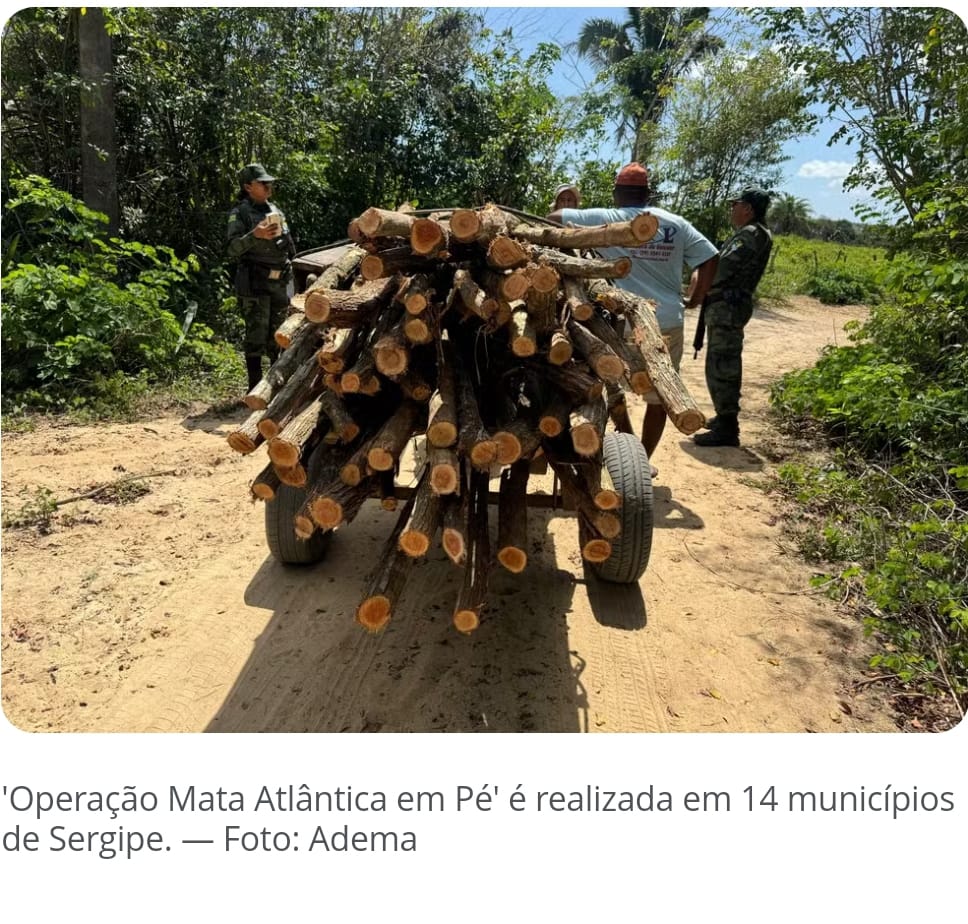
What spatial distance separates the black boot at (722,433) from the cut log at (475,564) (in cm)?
379

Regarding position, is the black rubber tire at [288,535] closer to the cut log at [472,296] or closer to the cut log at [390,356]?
the cut log at [390,356]

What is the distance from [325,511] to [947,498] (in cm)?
368

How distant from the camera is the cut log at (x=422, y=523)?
2.30m

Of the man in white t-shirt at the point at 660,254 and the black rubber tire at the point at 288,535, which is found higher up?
the man in white t-shirt at the point at 660,254

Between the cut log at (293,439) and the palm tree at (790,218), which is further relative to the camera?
the palm tree at (790,218)

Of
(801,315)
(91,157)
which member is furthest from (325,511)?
(801,315)

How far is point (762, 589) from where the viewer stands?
3818mm

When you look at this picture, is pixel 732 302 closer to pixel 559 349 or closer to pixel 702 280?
pixel 702 280

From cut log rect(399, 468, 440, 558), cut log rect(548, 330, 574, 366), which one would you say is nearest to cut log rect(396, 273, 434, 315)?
cut log rect(548, 330, 574, 366)

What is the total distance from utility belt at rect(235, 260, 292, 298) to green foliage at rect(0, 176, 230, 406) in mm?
1124

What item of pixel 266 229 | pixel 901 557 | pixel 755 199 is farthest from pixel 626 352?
pixel 266 229

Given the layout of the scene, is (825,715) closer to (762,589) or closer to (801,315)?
(762,589)

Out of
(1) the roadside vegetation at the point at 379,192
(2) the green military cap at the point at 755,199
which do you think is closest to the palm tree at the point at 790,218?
(1) the roadside vegetation at the point at 379,192

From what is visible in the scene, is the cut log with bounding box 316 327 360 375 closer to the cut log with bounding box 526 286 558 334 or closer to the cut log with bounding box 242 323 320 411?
the cut log with bounding box 242 323 320 411
